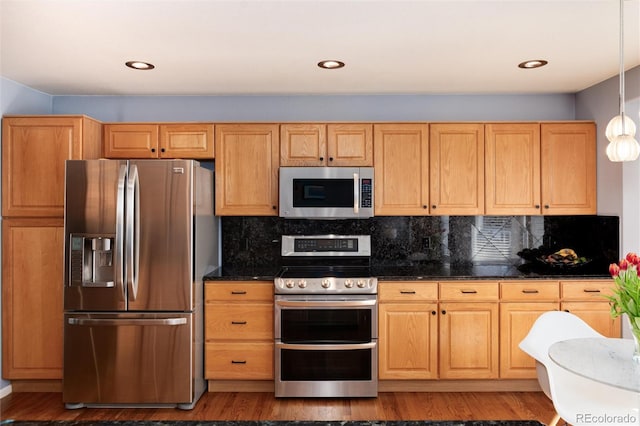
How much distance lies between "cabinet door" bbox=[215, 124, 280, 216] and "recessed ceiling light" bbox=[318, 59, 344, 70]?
72 cm

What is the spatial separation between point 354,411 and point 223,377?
1.00m

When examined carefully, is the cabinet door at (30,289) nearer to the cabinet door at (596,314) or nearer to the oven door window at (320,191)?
the oven door window at (320,191)

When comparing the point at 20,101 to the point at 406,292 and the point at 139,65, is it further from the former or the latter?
the point at 406,292

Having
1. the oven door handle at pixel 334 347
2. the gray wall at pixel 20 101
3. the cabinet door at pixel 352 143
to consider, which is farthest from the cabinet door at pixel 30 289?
the cabinet door at pixel 352 143

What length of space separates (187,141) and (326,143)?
44.3 inches

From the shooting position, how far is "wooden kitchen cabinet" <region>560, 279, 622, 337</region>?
3.33 metres

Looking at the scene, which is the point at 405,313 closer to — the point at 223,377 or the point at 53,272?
the point at 223,377

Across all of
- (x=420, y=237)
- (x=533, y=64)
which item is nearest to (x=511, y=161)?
(x=533, y=64)

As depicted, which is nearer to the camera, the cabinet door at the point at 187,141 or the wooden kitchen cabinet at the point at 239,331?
the wooden kitchen cabinet at the point at 239,331

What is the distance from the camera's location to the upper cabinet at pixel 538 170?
11.9ft

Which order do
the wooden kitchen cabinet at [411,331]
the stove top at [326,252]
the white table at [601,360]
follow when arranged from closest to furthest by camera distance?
the white table at [601,360] < the wooden kitchen cabinet at [411,331] < the stove top at [326,252]

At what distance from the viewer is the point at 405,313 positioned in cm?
337

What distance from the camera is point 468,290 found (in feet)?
11.0

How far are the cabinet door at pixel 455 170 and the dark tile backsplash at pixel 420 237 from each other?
0.31m
